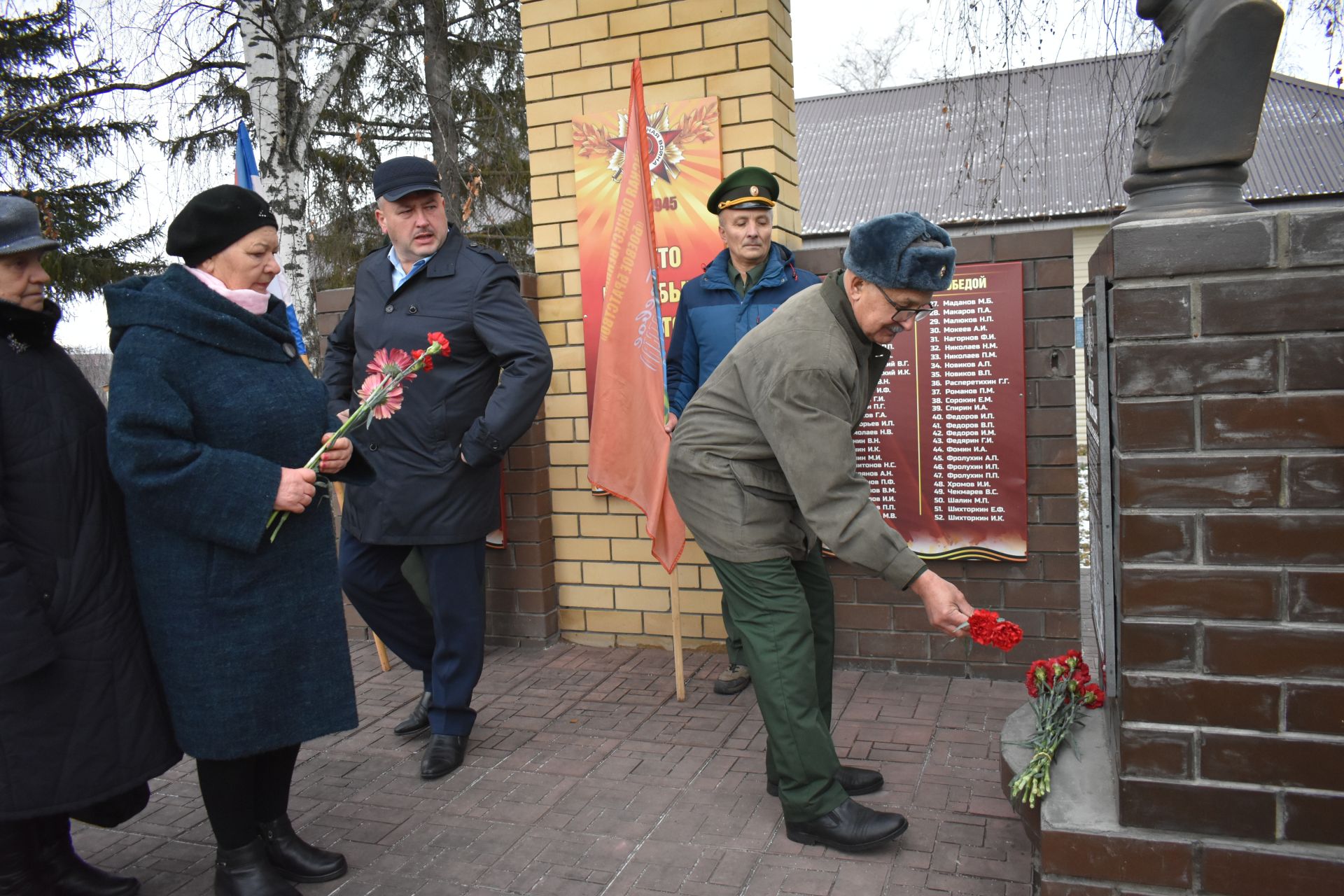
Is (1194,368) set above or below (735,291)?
below

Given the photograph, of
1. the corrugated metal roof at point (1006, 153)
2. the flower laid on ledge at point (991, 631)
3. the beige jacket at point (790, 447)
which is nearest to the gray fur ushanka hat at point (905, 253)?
the beige jacket at point (790, 447)

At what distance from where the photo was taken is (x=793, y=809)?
304 cm

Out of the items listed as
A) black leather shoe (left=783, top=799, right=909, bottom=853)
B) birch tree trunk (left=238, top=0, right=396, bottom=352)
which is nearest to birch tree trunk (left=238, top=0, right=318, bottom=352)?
birch tree trunk (left=238, top=0, right=396, bottom=352)

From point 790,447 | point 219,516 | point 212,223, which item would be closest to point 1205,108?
point 790,447

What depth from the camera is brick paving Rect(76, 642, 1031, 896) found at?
9.65 ft

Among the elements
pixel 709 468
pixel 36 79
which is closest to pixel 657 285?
pixel 709 468

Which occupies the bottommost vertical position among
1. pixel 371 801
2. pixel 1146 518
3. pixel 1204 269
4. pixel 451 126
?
pixel 371 801

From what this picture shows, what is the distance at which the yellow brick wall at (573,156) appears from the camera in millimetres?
4770

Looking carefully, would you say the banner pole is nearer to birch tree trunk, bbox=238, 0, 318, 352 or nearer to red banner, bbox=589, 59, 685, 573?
red banner, bbox=589, 59, 685, 573

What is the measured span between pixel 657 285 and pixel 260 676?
7.57 ft

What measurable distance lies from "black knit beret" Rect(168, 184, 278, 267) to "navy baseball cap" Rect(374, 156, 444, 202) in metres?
1.00

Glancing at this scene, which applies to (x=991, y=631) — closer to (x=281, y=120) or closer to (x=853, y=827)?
(x=853, y=827)

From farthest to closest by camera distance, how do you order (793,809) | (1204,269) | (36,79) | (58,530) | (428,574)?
(36,79) < (428,574) < (793,809) < (58,530) < (1204,269)

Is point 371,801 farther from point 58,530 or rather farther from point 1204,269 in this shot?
point 1204,269
